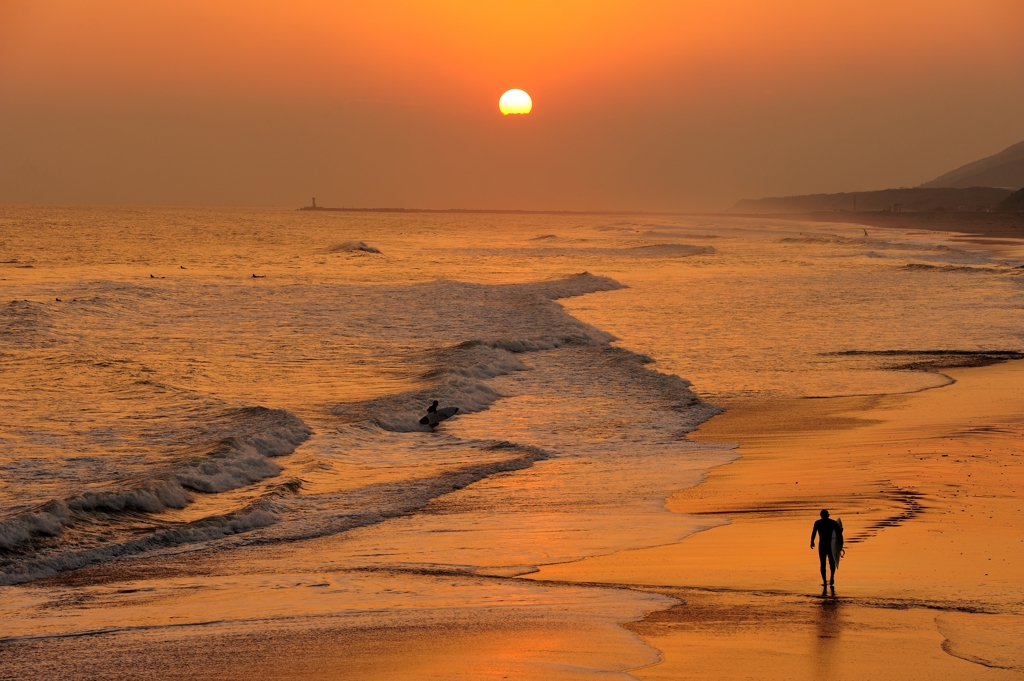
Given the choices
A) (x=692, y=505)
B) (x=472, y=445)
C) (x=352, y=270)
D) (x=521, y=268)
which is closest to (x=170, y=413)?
(x=472, y=445)

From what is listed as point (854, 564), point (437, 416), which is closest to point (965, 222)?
point (437, 416)

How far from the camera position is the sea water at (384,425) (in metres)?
9.84

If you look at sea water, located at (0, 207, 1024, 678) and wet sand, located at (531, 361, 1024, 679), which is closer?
wet sand, located at (531, 361, 1024, 679)

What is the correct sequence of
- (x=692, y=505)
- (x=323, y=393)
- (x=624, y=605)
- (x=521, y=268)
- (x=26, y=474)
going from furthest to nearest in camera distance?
(x=521, y=268), (x=323, y=393), (x=26, y=474), (x=692, y=505), (x=624, y=605)

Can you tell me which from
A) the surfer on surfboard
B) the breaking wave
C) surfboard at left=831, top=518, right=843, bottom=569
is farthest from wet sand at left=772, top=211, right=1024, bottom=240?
surfboard at left=831, top=518, right=843, bottom=569

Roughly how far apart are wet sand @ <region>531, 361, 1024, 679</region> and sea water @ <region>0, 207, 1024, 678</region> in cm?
55

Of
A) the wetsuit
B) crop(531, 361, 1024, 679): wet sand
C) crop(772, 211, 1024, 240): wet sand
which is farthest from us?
crop(772, 211, 1024, 240): wet sand

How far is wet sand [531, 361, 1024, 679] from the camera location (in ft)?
24.3

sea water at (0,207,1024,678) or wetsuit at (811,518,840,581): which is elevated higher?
wetsuit at (811,518,840,581)

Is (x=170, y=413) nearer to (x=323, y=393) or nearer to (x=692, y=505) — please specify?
(x=323, y=393)

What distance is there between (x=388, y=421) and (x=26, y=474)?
20.0ft

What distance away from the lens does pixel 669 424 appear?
18172mm

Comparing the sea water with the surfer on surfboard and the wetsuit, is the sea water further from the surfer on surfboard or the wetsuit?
the wetsuit

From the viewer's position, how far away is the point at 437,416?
18266 mm
